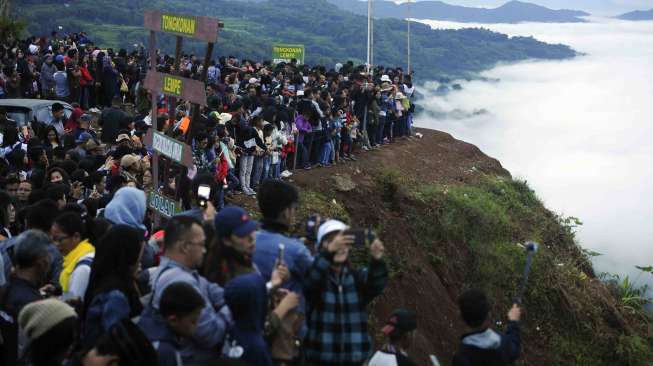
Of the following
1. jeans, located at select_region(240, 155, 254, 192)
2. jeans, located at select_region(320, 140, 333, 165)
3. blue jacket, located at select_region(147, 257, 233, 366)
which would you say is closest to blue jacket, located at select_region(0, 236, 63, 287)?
blue jacket, located at select_region(147, 257, 233, 366)

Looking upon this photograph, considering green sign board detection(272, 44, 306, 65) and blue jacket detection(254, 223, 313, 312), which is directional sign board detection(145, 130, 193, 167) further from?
green sign board detection(272, 44, 306, 65)

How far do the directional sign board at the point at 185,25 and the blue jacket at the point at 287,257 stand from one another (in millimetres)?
3392

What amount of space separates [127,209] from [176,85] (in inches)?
103

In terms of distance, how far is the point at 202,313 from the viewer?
15.6 ft

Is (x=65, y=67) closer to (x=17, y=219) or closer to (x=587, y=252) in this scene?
(x=17, y=219)

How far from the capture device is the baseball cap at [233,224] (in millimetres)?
5172

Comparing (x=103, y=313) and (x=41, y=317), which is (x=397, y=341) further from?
(x=41, y=317)

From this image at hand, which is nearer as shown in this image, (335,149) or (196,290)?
(196,290)

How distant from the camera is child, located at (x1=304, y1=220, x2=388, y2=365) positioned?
5453 millimetres

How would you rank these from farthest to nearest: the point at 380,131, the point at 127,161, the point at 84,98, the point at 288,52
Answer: the point at 288,52 → the point at 380,131 → the point at 84,98 → the point at 127,161

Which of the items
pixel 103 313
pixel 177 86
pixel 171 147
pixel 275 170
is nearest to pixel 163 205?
pixel 171 147

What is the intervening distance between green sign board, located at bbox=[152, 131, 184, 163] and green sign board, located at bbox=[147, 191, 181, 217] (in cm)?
45

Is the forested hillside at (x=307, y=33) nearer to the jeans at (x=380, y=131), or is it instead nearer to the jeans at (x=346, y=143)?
the jeans at (x=380, y=131)

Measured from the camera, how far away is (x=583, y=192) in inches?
4579
